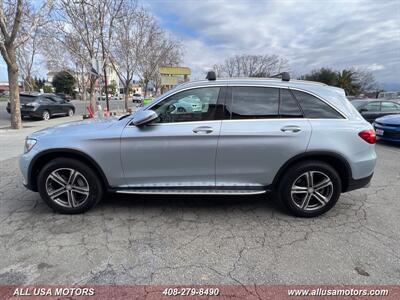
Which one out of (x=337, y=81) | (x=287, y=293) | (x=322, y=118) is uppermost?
(x=337, y=81)

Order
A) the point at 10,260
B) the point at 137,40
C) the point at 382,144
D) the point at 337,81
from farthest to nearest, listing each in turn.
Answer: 1. the point at 337,81
2. the point at 137,40
3. the point at 382,144
4. the point at 10,260

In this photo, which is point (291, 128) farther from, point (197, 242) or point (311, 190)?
point (197, 242)

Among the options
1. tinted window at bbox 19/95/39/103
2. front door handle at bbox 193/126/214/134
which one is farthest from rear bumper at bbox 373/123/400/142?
tinted window at bbox 19/95/39/103

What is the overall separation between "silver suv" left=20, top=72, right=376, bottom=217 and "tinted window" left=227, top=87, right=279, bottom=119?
0.01 meters

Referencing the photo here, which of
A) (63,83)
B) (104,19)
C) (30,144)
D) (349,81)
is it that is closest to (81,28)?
(104,19)

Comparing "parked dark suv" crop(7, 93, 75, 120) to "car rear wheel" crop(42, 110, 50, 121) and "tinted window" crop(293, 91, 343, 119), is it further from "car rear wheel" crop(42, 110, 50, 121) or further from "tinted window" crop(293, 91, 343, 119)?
"tinted window" crop(293, 91, 343, 119)

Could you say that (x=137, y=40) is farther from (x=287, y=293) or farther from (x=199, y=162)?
(x=287, y=293)

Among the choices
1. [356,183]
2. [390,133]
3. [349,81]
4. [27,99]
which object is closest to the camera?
[356,183]

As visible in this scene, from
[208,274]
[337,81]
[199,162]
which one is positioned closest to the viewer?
[208,274]

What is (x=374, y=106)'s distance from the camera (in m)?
11.6

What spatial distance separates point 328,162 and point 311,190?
0.42 metres

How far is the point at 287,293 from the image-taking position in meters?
2.42

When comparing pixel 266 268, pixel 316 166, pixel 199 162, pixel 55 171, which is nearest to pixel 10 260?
pixel 55 171

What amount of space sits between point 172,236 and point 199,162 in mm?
933
